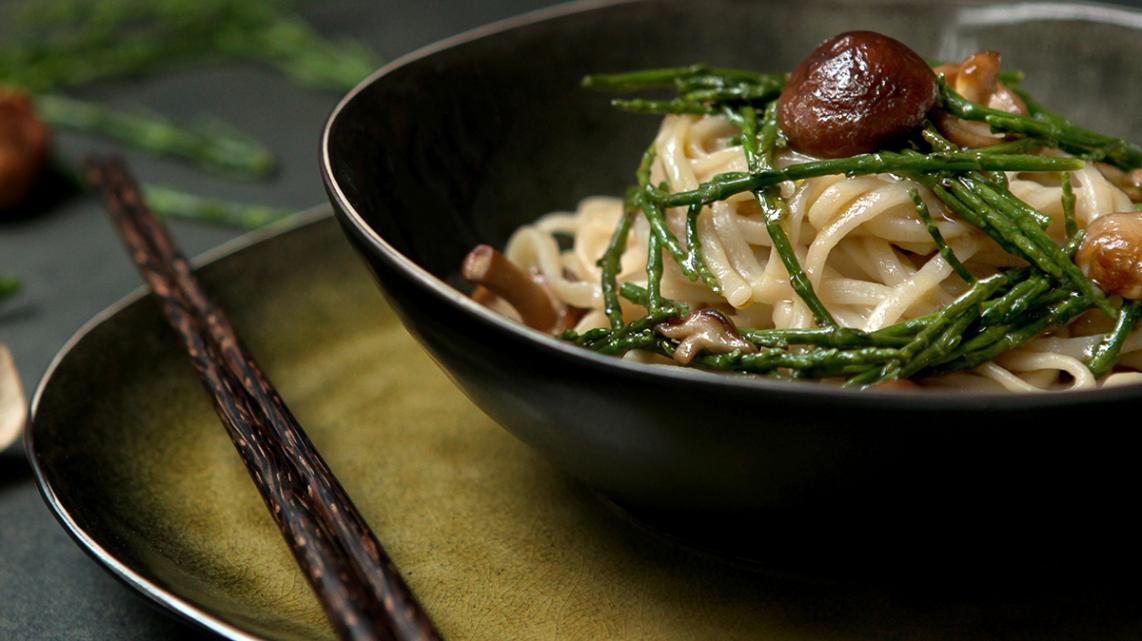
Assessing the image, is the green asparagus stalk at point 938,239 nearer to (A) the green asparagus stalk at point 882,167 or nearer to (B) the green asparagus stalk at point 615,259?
(A) the green asparagus stalk at point 882,167

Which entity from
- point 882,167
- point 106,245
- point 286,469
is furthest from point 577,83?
point 106,245

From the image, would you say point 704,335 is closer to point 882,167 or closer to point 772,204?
point 772,204

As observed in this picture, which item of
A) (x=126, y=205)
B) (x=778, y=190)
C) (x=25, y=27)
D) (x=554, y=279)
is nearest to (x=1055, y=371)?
(x=778, y=190)

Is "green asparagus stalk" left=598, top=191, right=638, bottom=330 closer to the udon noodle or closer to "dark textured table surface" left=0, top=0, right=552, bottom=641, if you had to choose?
the udon noodle

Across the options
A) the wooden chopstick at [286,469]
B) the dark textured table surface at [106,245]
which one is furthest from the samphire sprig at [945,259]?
the dark textured table surface at [106,245]

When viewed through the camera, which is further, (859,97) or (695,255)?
(695,255)

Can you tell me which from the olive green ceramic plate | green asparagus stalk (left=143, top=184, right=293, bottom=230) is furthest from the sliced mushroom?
green asparagus stalk (left=143, top=184, right=293, bottom=230)

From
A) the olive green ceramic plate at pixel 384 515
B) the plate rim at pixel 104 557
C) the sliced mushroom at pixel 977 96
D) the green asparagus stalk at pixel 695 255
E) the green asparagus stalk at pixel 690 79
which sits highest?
the green asparagus stalk at pixel 690 79
